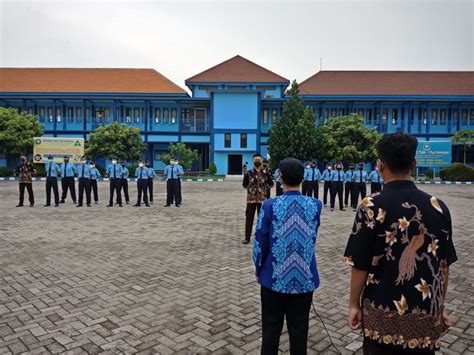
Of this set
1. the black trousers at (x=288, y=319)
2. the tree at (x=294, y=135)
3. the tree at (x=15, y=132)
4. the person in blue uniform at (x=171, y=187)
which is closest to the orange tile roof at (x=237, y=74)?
the tree at (x=294, y=135)

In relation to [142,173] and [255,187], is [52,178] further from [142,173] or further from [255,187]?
[255,187]

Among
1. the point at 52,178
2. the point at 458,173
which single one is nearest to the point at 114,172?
the point at 52,178

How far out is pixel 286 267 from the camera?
253 centimetres

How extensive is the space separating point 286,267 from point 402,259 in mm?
860

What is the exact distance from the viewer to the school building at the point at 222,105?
115 feet

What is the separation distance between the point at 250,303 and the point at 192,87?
35.2 metres

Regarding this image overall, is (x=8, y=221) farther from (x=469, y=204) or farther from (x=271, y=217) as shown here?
(x=469, y=204)

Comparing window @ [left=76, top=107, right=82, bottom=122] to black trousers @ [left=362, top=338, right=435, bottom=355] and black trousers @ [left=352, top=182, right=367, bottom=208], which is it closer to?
black trousers @ [left=352, top=182, right=367, bottom=208]

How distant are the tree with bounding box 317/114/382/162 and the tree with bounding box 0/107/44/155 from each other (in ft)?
78.1

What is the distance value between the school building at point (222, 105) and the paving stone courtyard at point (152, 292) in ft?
89.1

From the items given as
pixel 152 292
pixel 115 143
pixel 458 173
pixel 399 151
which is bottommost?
pixel 152 292

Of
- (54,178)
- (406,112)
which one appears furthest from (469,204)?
(406,112)

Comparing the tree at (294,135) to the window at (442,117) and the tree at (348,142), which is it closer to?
the tree at (348,142)

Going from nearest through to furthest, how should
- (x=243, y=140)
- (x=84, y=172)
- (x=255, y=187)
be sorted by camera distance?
(x=255, y=187) < (x=84, y=172) < (x=243, y=140)
